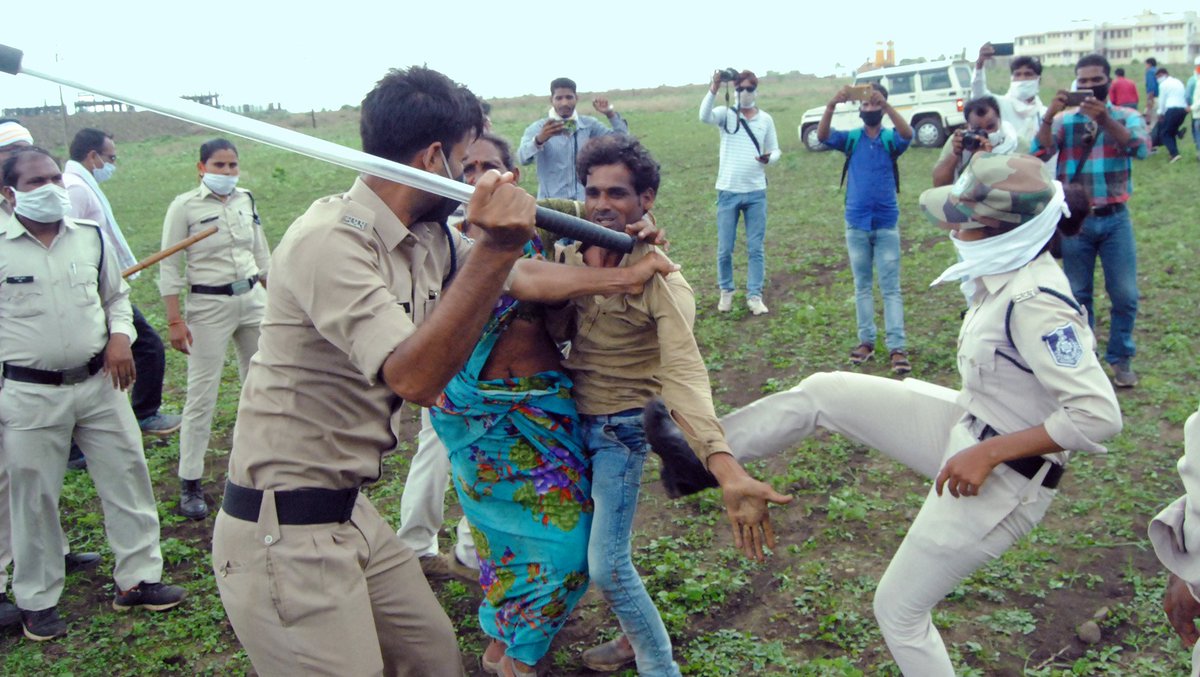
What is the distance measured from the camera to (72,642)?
444 centimetres

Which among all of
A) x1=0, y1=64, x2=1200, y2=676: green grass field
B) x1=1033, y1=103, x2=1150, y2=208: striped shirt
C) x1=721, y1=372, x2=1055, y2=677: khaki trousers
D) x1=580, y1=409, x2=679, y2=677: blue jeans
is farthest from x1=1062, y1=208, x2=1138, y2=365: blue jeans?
x1=580, y1=409, x2=679, y2=677: blue jeans

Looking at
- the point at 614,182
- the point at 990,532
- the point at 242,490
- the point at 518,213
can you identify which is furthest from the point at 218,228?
the point at 990,532

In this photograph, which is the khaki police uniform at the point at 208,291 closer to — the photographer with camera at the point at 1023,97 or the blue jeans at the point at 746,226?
the blue jeans at the point at 746,226

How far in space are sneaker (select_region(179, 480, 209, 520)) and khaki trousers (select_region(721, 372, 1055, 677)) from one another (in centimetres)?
357

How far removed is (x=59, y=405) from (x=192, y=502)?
1412 mm

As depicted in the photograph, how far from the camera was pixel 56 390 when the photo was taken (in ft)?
14.3

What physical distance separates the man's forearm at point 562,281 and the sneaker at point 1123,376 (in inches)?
198

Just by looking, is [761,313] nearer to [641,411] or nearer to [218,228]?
[218,228]

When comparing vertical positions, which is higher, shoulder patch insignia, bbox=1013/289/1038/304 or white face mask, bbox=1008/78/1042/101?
white face mask, bbox=1008/78/1042/101

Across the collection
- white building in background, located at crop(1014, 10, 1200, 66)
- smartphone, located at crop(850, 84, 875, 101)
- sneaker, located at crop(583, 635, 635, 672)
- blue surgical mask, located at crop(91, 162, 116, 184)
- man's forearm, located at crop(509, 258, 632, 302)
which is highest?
white building in background, located at crop(1014, 10, 1200, 66)

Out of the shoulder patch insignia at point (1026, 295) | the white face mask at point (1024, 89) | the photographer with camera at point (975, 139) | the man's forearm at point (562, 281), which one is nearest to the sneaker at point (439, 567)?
the man's forearm at point (562, 281)

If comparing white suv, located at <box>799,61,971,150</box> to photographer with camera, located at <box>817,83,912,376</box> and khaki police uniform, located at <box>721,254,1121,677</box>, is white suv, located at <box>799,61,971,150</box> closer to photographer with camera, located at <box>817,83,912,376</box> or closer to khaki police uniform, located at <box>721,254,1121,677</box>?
photographer with camera, located at <box>817,83,912,376</box>

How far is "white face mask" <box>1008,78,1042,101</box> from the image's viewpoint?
8.23 metres

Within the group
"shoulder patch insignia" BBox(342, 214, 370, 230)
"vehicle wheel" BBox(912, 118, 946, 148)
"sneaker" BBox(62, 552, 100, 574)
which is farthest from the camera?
"vehicle wheel" BBox(912, 118, 946, 148)
